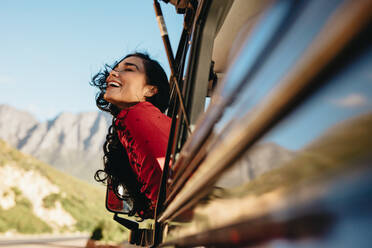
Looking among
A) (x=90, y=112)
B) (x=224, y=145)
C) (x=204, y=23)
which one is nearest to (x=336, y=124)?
(x=224, y=145)

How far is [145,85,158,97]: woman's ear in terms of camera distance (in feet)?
8.23

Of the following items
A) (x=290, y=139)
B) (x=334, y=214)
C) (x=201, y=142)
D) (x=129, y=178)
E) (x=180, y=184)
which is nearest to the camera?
(x=334, y=214)

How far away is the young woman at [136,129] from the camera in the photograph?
5.55 ft

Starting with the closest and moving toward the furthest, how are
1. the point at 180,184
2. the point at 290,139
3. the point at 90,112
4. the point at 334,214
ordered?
the point at 334,214 → the point at 290,139 → the point at 180,184 → the point at 90,112

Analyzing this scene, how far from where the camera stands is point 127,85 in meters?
2.40

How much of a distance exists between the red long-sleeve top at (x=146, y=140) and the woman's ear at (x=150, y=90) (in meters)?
0.56

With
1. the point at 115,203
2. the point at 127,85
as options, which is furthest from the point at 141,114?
the point at 115,203

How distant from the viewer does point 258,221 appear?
0.47 m

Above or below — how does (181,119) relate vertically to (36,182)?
above

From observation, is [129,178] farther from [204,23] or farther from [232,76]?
[232,76]

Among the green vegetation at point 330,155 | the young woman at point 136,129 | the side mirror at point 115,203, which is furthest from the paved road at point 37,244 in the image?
the green vegetation at point 330,155

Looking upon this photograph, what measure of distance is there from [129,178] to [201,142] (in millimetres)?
1685

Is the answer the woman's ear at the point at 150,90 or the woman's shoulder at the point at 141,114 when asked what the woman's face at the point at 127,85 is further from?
the woman's shoulder at the point at 141,114

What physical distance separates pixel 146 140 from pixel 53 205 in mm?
33183
